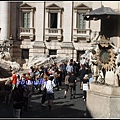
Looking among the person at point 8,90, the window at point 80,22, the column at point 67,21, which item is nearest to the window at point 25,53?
the column at point 67,21

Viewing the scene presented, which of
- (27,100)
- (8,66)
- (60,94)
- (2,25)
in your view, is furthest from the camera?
(2,25)

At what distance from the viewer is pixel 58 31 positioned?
34.5 m

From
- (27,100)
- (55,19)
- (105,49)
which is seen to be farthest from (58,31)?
(105,49)

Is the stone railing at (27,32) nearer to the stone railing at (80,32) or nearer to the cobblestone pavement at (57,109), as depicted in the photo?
the stone railing at (80,32)

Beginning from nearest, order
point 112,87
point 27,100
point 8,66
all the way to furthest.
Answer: point 112,87
point 27,100
point 8,66

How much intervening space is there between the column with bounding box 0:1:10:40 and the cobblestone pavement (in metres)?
A: 16.7

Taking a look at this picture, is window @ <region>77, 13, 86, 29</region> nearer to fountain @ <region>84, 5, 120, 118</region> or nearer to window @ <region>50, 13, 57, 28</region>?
window @ <region>50, 13, 57, 28</region>

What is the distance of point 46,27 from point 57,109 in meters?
20.5

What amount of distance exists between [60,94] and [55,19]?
55.9 feet

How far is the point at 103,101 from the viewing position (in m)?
11.9

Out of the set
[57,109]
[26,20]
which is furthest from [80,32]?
[57,109]

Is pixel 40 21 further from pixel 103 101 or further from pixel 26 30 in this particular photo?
pixel 103 101

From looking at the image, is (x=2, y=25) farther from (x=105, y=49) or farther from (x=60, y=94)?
(x=105, y=49)

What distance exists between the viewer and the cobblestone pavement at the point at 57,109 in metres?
13.7
